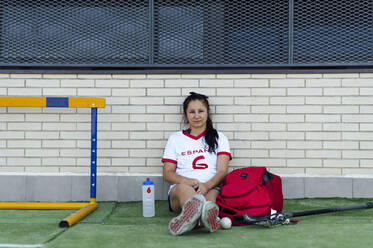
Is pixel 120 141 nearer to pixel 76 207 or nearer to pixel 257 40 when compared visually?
pixel 76 207

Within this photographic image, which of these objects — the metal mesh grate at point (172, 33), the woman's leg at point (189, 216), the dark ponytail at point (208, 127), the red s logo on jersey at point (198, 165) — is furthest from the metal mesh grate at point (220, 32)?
the woman's leg at point (189, 216)

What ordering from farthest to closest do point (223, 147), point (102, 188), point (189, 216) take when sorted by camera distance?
point (102, 188) < point (223, 147) < point (189, 216)

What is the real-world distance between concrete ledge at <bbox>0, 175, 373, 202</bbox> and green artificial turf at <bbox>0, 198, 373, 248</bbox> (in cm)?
46

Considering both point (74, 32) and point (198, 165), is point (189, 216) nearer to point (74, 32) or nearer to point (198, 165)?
point (198, 165)

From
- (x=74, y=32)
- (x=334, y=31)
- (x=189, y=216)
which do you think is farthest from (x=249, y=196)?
(x=74, y=32)

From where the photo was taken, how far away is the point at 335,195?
3.88 metres

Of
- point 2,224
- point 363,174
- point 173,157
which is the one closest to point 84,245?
point 2,224

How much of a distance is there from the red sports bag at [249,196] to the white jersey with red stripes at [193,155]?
0.31 metres

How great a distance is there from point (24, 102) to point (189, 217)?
2.15 metres

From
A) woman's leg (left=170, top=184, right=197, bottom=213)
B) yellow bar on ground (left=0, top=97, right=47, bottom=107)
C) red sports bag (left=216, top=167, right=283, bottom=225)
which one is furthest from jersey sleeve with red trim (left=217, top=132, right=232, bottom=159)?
yellow bar on ground (left=0, top=97, right=47, bottom=107)

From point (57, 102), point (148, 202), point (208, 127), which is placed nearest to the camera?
point (148, 202)

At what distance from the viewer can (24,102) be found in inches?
136

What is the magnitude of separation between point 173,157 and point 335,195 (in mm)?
1979

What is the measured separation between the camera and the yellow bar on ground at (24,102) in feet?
11.2
